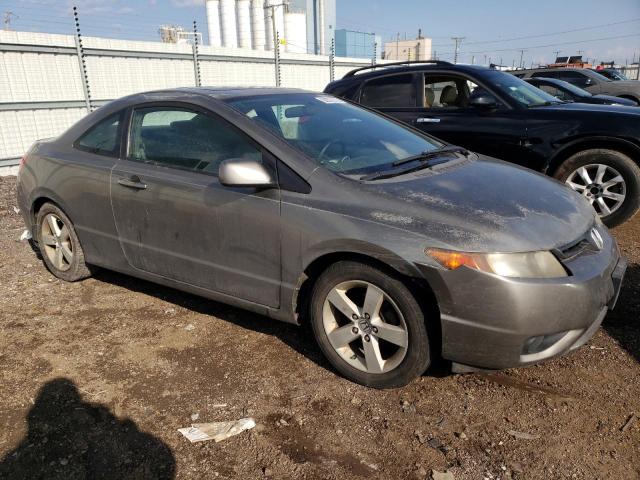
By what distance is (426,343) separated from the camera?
256cm

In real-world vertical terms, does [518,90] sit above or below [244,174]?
above

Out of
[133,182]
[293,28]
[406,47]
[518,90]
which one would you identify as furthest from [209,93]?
[406,47]

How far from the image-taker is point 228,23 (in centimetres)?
4569

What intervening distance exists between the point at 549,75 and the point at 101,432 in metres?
16.5

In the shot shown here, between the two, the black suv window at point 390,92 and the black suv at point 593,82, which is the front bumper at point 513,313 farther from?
the black suv at point 593,82

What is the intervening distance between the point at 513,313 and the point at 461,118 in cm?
384

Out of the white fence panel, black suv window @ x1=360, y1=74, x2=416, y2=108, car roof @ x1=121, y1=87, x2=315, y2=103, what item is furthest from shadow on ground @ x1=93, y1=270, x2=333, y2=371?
the white fence panel

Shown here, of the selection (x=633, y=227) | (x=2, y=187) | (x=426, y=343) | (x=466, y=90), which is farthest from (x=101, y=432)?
(x=2, y=187)

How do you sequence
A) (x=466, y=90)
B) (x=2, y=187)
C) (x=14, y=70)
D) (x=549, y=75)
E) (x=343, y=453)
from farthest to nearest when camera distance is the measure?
(x=549, y=75)
(x=14, y=70)
(x=2, y=187)
(x=466, y=90)
(x=343, y=453)

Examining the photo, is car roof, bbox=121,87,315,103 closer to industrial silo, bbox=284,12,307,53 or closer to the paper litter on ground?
the paper litter on ground

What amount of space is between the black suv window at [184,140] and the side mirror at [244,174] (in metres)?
0.18

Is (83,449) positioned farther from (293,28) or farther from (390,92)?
(293,28)

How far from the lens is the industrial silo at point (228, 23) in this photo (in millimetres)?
45375

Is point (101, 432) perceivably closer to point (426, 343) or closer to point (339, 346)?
point (339, 346)
